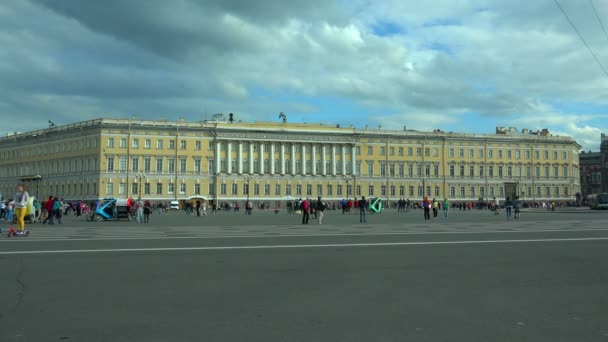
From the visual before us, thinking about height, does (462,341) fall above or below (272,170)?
below

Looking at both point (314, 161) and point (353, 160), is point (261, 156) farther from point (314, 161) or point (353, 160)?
point (353, 160)

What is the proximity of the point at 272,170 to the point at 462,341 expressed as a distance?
276 feet

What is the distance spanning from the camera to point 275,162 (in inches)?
3536

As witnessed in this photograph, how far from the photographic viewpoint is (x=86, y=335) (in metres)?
5.47

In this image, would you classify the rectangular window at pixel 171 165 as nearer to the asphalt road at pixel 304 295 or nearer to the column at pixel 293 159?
the column at pixel 293 159

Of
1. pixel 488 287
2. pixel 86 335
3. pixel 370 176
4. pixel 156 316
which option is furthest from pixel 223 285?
pixel 370 176

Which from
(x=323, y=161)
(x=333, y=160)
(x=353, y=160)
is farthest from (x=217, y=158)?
(x=353, y=160)

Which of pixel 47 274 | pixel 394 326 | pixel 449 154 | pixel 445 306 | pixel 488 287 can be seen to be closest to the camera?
pixel 394 326

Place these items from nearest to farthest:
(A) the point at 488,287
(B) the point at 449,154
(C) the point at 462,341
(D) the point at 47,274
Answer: (C) the point at 462,341, (A) the point at 488,287, (D) the point at 47,274, (B) the point at 449,154

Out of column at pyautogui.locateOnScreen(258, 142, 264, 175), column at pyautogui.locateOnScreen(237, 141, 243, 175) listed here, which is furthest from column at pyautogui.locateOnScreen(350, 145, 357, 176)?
column at pyautogui.locateOnScreen(237, 141, 243, 175)

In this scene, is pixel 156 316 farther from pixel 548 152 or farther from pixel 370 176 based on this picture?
pixel 548 152

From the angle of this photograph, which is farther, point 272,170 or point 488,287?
point 272,170

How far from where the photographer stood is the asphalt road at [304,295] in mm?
5625

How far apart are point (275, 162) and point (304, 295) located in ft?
271
